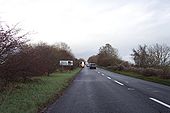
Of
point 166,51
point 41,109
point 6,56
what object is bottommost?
point 41,109

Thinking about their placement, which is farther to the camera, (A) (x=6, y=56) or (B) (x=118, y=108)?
(A) (x=6, y=56)

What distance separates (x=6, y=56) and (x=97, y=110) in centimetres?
546

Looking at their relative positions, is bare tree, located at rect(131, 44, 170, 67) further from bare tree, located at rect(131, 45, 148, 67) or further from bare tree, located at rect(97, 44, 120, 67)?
bare tree, located at rect(97, 44, 120, 67)

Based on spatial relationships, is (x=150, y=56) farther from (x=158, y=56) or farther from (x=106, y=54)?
(x=106, y=54)

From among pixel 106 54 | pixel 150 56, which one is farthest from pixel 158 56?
pixel 106 54

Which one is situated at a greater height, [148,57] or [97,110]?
[148,57]

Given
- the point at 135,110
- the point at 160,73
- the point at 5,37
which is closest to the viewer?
the point at 135,110

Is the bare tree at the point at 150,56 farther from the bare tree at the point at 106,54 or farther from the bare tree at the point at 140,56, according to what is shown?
the bare tree at the point at 106,54

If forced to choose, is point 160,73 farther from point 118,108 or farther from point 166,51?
point 166,51

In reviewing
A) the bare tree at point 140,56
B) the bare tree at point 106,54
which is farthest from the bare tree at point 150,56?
the bare tree at point 106,54

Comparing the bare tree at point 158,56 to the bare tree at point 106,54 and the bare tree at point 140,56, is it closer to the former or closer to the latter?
the bare tree at point 140,56

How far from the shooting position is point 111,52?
4963 inches

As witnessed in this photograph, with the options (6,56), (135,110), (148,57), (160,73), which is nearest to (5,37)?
(6,56)

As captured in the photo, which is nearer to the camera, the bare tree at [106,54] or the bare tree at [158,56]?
the bare tree at [158,56]
